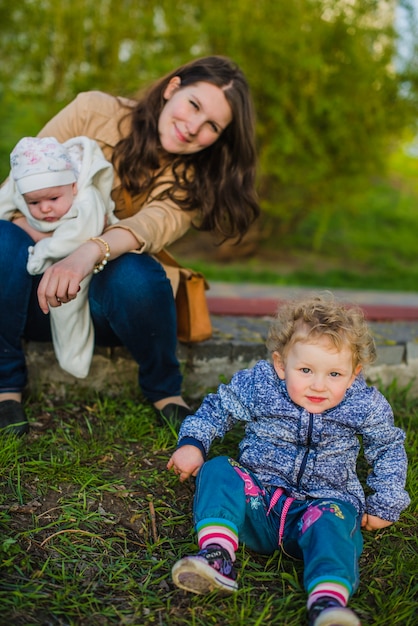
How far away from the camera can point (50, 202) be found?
8.35 feet

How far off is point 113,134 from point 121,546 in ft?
5.50

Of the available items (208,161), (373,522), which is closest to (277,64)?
(208,161)

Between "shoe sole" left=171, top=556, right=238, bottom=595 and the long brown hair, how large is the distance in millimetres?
1534

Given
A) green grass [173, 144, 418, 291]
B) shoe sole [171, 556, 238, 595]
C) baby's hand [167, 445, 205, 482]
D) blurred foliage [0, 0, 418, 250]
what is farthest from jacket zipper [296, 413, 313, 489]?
blurred foliage [0, 0, 418, 250]

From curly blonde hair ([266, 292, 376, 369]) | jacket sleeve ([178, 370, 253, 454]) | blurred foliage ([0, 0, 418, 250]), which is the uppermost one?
blurred foliage ([0, 0, 418, 250])

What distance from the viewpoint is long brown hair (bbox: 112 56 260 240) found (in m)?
2.84

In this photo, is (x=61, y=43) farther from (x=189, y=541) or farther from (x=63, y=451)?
(x=189, y=541)

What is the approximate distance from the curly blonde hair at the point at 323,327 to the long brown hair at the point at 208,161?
91 cm

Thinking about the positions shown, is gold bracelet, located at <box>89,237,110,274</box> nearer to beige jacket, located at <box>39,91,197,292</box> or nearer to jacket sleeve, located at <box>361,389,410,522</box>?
beige jacket, located at <box>39,91,197,292</box>

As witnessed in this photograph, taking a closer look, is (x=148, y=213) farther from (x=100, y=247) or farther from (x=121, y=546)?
(x=121, y=546)

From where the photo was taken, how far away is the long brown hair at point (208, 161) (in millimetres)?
2842

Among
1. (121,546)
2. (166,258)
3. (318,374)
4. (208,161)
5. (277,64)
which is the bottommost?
(121,546)

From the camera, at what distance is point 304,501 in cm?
206

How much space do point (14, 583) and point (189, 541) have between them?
520 millimetres
